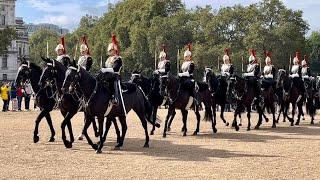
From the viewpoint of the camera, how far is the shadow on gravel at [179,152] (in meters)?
14.7

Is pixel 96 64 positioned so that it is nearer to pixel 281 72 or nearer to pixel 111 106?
Answer: pixel 281 72

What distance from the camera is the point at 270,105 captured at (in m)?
24.6

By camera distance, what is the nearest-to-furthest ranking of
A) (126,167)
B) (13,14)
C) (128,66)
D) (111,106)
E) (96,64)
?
1. (126,167)
2. (111,106)
3. (128,66)
4. (96,64)
5. (13,14)

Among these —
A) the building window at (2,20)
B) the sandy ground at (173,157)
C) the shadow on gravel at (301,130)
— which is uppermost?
the building window at (2,20)

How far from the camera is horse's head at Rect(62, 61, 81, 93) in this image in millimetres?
15008

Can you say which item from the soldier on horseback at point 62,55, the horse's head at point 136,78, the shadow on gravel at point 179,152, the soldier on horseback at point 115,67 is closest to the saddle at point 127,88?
the soldier on horseback at point 115,67

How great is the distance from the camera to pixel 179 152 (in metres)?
15.6

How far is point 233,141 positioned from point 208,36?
52.3 metres

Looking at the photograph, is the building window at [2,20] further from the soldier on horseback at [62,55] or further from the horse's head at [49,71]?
the horse's head at [49,71]

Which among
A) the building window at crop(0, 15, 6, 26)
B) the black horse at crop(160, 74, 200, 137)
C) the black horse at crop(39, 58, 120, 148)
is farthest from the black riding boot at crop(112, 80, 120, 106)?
the building window at crop(0, 15, 6, 26)

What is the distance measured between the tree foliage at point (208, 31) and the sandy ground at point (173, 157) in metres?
42.2

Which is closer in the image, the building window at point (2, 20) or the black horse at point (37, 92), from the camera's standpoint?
the black horse at point (37, 92)

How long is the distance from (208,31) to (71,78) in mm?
55901

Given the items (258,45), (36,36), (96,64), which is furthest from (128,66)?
(36,36)
